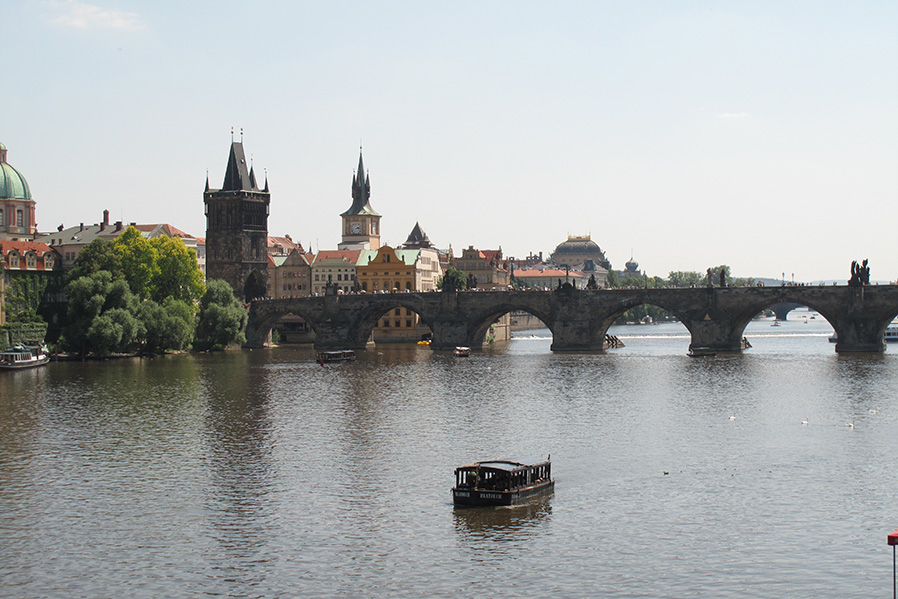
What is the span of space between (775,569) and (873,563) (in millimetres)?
3301

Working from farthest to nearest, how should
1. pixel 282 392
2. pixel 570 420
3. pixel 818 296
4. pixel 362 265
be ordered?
pixel 362 265 → pixel 818 296 → pixel 282 392 → pixel 570 420

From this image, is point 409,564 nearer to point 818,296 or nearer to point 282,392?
point 282,392

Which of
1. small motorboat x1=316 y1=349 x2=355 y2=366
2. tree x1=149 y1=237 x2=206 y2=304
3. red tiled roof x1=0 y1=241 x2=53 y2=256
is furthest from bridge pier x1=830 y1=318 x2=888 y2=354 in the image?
red tiled roof x1=0 y1=241 x2=53 y2=256

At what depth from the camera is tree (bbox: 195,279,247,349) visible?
447 feet

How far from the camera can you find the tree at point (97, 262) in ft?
419

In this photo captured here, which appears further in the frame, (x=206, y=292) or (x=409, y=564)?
(x=206, y=292)

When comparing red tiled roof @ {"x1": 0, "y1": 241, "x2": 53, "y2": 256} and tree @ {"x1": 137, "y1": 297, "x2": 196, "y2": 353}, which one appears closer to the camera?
tree @ {"x1": 137, "y1": 297, "x2": 196, "y2": 353}

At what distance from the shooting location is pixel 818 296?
405 ft

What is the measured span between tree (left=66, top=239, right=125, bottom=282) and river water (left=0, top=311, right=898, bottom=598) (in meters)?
39.8

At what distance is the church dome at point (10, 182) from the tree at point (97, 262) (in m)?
33.8

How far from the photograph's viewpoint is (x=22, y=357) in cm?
10769

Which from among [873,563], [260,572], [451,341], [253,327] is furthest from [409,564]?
[253,327]

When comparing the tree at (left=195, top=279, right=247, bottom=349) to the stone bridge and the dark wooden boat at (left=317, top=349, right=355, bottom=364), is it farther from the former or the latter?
the dark wooden boat at (left=317, top=349, right=355, bottom=364)

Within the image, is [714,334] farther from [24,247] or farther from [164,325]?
[24,247]
